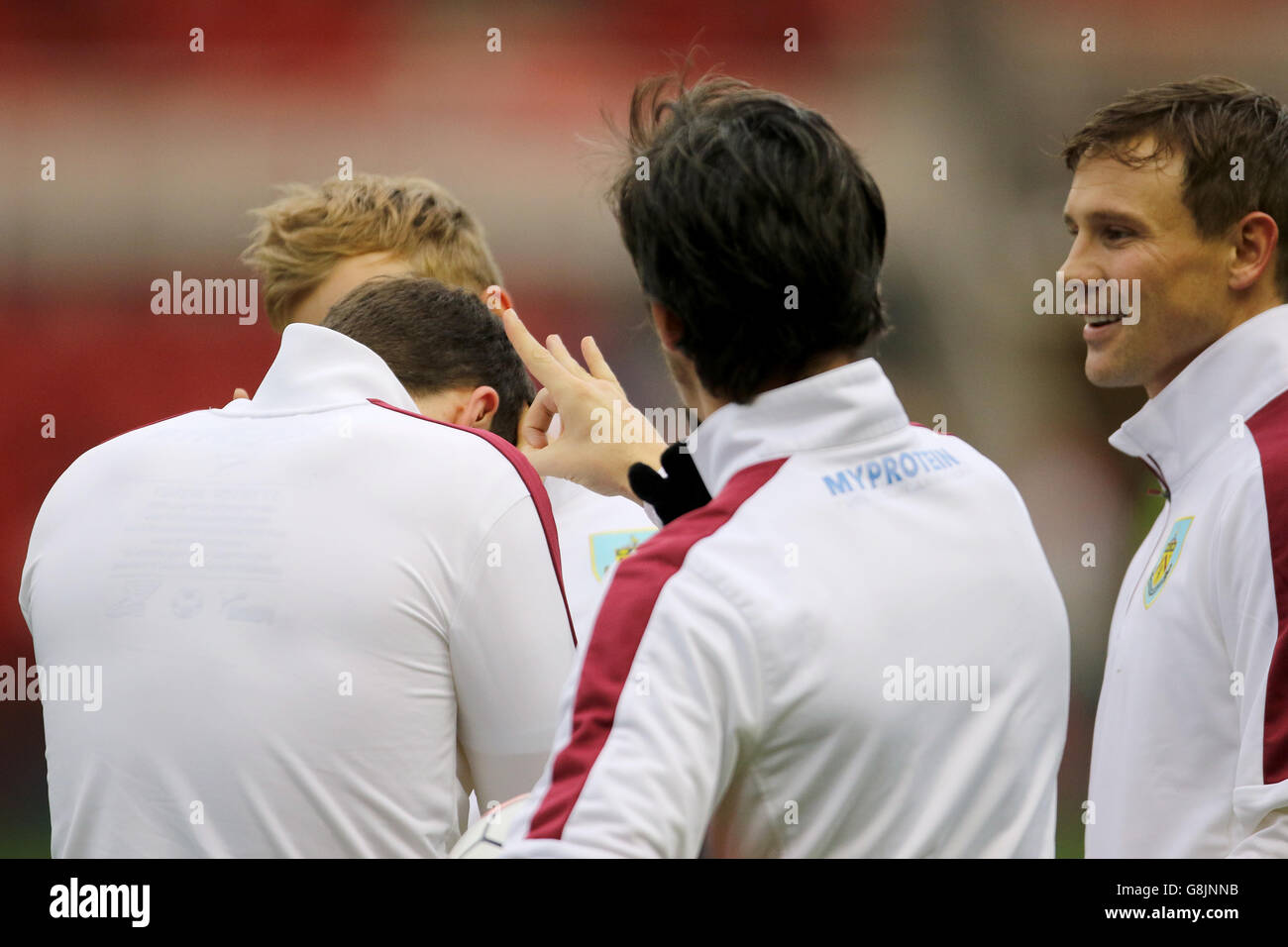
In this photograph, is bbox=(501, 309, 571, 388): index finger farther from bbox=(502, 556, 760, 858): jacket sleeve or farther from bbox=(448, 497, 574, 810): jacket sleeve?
bbox=(502, 556, 760, 858): jacket sleeve

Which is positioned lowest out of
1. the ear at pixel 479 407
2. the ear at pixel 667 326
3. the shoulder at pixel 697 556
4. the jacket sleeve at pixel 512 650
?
the jacket sleeve at pixel 512 650

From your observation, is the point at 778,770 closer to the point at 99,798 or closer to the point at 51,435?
the point at 99,798

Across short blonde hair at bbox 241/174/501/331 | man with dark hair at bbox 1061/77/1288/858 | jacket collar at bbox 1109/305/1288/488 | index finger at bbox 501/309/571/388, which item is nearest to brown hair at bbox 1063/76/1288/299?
man with dark hair at bbox 1061/77/1288/858

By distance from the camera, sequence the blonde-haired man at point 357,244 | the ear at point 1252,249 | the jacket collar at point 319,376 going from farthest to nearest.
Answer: the blonde-haired man at point 357,244
the ear at point 1252,249
the jacket collar at point 319,376

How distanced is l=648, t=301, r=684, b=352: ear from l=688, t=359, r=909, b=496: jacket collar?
0.07 m

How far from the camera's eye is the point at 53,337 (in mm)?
4816

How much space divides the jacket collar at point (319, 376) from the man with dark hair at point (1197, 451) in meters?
0.98

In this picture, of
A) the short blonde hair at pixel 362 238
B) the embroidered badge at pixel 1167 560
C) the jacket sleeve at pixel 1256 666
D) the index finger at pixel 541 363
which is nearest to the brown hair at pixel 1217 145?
the embroidered badge at pixel 1167 560

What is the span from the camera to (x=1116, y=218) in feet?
6.33

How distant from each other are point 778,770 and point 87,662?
0.82 meters

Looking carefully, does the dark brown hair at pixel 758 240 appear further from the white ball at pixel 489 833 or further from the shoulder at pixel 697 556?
the white ball at pixel 489 833

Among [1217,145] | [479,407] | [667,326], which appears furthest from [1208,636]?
[479,407]

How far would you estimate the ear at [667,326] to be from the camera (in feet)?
3.75
